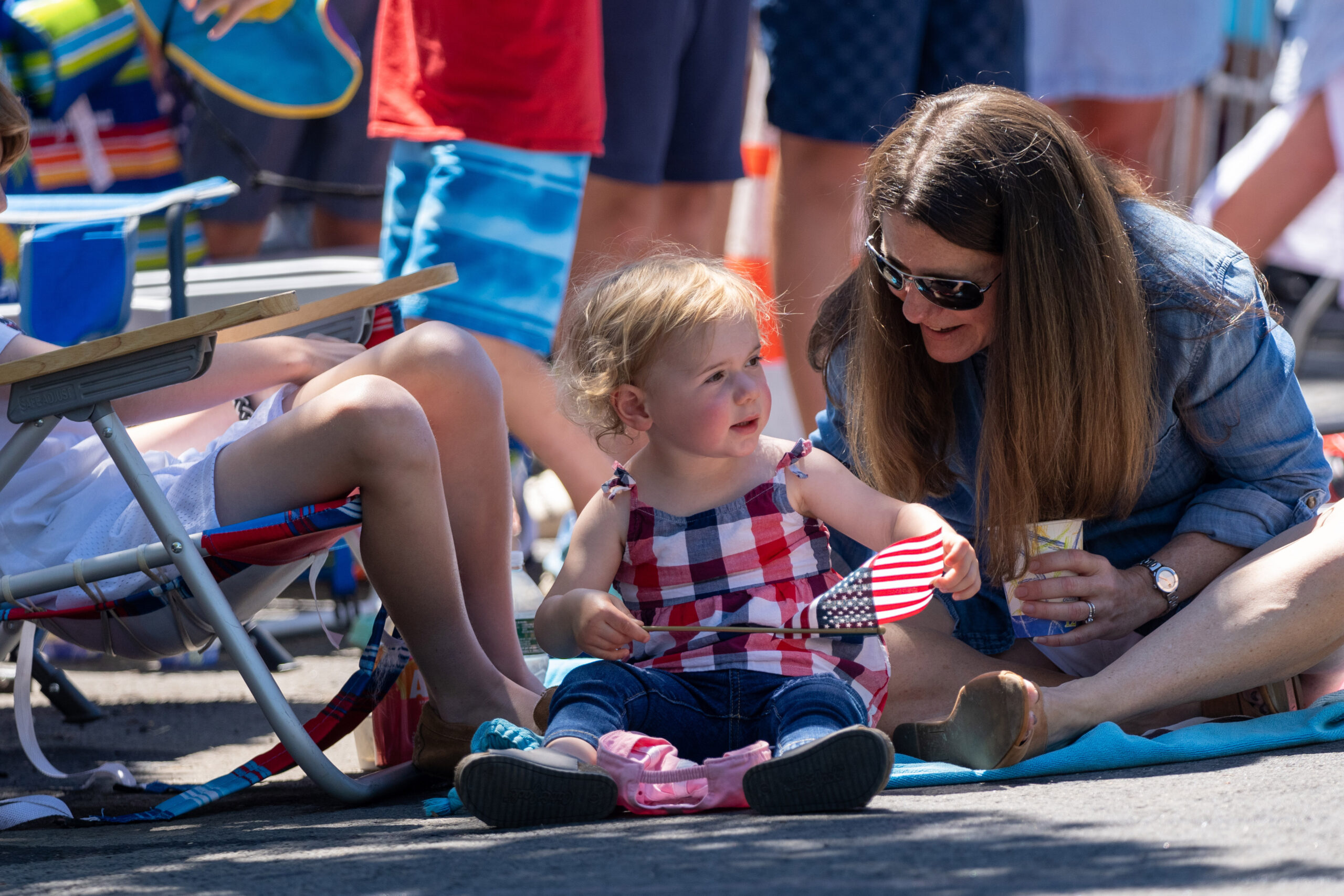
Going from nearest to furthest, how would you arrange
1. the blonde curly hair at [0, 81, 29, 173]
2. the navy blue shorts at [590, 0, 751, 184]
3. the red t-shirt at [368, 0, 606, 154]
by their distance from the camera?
the blonde curly hair at [0, 81, 29, 173] < the red t-shirt at [368, 0, 606, 154] < the navy blue shorts at [590, 0, 751, 184]

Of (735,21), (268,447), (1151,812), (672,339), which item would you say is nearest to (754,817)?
(1151,812)

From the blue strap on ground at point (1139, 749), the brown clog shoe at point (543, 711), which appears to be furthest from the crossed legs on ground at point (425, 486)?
the blue strap on ground at point (1139, 749)

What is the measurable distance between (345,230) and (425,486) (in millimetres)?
2746

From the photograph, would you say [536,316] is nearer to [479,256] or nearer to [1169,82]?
[479,256]

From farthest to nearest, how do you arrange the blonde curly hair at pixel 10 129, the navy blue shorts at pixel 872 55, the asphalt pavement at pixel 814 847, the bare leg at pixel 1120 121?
the bare leg at pixel 1120 121 → the navy blue shorts at pixel 872 55 → the blonde curly hair at pixel 10 129 → the asphalt pavement at pixel 814 847

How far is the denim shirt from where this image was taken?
7.72ft

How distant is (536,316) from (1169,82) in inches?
100

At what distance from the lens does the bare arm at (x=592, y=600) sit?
2129 millimetres

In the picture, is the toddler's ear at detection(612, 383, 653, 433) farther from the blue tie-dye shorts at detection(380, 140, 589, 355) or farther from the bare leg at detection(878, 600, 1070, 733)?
the blue tie-dye shorts at detection(380, 140, 589, 355)

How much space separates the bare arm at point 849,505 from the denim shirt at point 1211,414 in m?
0.27

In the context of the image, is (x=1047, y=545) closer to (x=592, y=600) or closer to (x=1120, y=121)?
(x=592, y=600)

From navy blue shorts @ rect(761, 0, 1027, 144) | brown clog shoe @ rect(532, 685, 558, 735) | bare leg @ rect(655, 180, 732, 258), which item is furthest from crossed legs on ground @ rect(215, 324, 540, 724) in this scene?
navy blue shorts @ rect(761, 0, 1027, 144)

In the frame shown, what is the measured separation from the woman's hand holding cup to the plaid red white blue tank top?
246mm

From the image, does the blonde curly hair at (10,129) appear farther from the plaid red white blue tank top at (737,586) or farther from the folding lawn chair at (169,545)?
the plaid red white blue tank top at (737,586)
